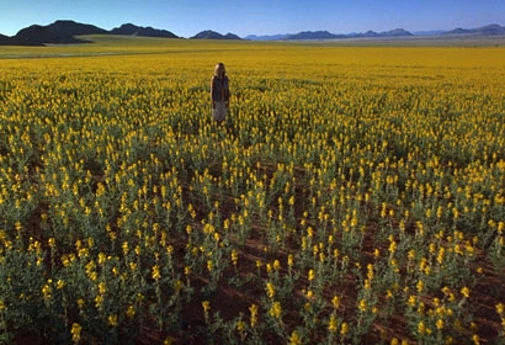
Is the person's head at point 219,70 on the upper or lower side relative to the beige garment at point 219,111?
upper

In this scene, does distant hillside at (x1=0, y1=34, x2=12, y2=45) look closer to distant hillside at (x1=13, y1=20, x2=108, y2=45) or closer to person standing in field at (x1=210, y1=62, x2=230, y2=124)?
distant hillside at (x1=13, y1=20, x2=108, y2=45)

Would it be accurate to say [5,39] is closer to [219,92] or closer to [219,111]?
[219,111]

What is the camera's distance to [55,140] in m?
8.58

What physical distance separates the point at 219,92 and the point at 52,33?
133 m

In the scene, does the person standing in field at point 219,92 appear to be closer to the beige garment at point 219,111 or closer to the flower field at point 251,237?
the beige garment at point 219,111

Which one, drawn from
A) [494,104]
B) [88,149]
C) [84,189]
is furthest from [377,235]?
[494,104]

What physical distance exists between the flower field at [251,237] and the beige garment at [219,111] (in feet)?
0.86

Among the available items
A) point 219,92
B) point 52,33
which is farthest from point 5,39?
point 219,92

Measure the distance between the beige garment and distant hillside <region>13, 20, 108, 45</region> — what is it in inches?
4180

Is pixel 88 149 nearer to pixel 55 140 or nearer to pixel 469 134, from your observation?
pixel 55 140

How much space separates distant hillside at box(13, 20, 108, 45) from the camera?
10906 centimetres

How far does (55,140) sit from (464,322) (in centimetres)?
778

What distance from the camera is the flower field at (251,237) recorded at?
367 cm

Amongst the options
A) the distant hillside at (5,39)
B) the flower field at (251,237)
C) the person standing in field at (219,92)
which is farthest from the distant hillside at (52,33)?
the flower field at (251,237)
